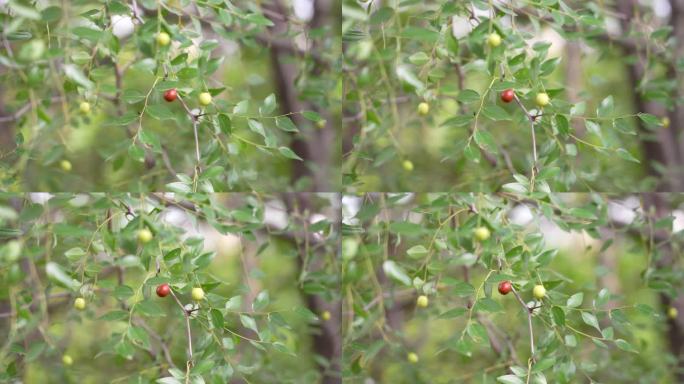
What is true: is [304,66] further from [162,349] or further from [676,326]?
[676,326]

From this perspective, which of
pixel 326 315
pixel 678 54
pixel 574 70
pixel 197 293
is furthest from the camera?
pixel 574 70

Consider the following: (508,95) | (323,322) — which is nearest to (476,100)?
(508,95)

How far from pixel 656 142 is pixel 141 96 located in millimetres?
1257

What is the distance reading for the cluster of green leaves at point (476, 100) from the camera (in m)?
1.14

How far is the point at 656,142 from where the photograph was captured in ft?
5.96

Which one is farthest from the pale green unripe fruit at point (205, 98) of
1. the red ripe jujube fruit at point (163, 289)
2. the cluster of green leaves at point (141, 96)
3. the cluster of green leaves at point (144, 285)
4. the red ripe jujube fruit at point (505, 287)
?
the red ripe jujube fruit at point (505, 287)

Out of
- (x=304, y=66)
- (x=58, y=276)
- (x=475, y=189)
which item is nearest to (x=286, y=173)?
(x=304, y=66)

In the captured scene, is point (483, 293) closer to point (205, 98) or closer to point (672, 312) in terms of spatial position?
point (672, 312)

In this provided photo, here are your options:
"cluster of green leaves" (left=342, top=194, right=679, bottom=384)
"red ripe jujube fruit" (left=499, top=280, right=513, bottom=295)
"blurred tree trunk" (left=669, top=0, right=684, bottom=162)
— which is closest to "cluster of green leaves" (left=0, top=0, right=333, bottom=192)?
"cluster of green leaves" (left=342, top=194, right=679, bottom=384)

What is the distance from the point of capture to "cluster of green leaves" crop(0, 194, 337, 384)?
110 cm

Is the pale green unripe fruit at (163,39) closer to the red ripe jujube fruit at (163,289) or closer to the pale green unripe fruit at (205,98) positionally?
the pale green unripe fruit at (205,98)

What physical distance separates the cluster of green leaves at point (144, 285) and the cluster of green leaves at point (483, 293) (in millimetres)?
131

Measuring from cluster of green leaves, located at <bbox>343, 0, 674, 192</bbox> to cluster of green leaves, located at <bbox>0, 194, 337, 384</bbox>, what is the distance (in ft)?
0.85

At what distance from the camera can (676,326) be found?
5.96 ft
